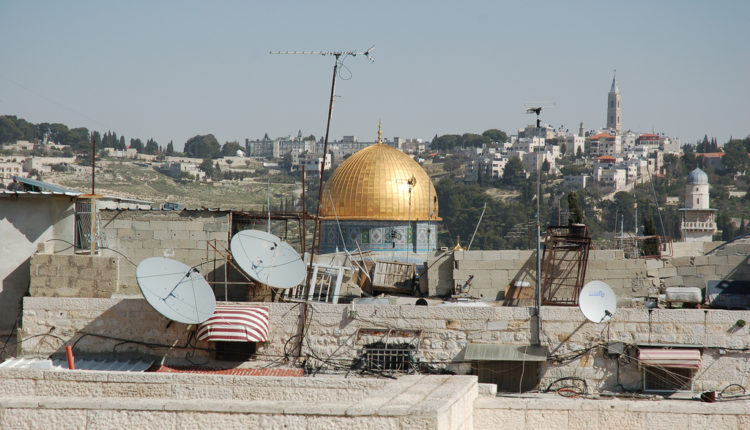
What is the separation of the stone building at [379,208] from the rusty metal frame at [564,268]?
48.1 ft

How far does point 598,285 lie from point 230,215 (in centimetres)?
593

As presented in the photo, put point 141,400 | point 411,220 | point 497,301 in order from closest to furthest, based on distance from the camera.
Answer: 1. point 141,400
2. point 497,301
3. point 411,220

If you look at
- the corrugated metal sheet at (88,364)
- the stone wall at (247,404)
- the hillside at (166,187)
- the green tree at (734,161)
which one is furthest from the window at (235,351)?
the green tree at (734,161)

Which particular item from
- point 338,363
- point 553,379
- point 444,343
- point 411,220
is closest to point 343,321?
point 338,363

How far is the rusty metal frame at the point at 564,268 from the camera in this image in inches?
551

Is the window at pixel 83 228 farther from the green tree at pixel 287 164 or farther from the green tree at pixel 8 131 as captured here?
the green tree at pixel 287 164

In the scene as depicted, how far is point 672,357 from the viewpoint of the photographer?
35.6 ft

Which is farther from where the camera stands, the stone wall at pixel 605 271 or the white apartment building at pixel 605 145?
the white apartment building at pixel 605 145

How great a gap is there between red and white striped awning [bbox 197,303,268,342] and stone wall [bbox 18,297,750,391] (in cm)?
27

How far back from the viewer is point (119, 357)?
476 inches

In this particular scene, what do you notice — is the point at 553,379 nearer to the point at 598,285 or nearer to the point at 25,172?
the point at 598,285

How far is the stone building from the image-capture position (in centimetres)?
2952

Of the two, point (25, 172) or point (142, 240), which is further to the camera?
point (25, 172)

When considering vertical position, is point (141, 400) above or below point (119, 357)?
above
